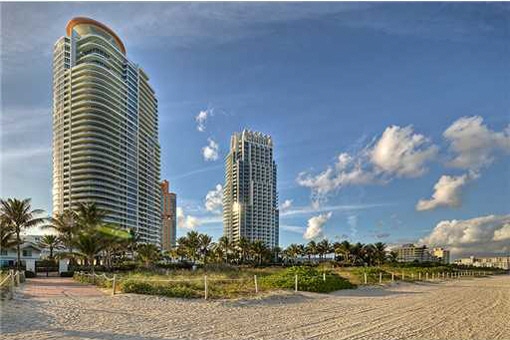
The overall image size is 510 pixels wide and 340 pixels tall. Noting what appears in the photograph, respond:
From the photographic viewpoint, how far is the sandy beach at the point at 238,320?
34.0ft

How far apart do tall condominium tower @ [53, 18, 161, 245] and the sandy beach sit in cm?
9360

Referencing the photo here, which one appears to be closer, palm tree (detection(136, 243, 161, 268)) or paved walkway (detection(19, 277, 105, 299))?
paved walkway (detection(19, 277, 105, 299))

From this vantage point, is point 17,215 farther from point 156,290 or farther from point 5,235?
point 156,290

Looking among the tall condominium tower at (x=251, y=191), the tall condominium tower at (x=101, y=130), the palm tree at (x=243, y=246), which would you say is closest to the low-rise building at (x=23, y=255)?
the palm tree at (x=243, y=246)

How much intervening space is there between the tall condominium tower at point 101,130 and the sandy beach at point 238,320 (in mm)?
93599

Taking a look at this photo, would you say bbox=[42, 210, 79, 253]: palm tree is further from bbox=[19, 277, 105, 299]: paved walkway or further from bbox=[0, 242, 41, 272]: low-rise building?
bbox=[19, 277, 105, 299]: paved walkway

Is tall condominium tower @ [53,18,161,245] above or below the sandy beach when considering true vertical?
above

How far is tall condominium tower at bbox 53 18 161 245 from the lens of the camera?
350 feet

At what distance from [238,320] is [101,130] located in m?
106

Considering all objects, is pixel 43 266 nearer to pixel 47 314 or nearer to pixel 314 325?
pixel 47 314

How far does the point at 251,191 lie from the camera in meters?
145

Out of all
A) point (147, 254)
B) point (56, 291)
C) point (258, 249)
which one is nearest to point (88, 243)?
point (56, 291)

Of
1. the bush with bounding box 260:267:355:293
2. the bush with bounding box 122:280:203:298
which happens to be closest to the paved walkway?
the bush with bounding box 122:280:203:298

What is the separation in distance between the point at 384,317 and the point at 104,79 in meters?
116
